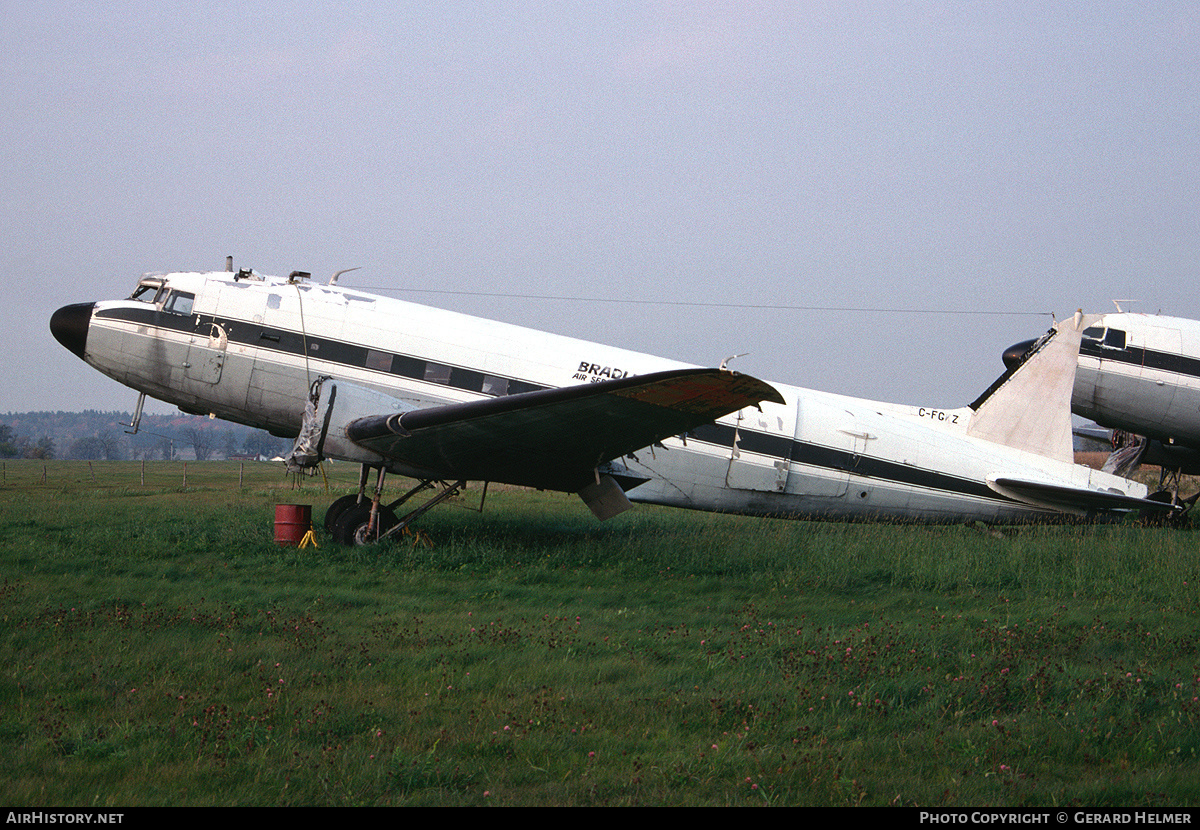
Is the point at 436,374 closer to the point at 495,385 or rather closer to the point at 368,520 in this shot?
the point at 495,385

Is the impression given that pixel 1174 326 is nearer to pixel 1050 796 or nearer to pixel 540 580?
pixel 540 580

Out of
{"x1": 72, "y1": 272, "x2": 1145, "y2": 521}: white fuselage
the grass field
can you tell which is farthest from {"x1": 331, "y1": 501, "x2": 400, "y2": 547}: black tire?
{"x1": 72, "y1": 272, "x2": 1145, "y2": 521}: white fuselage

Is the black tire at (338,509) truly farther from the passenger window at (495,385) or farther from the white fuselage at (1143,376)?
the white fuselage at (1143,376)

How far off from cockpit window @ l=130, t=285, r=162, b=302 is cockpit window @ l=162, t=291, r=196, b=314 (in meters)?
0.40

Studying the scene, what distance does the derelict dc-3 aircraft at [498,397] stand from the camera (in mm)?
12078

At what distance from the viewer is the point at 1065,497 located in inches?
537

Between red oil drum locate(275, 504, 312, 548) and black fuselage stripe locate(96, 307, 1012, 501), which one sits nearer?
red oil drum locate(275, 504, 312, 548)

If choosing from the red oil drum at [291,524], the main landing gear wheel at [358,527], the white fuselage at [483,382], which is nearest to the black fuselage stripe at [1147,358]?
the white fuselage at [483,382]

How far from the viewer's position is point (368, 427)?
11.2m

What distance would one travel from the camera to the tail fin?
14.5 metres

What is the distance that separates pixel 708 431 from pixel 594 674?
708 cm

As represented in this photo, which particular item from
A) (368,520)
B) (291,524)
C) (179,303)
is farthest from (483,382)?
(179,303)

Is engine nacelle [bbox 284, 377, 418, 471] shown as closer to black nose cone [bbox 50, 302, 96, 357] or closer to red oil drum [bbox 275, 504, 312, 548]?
red oil drum [bbox 275, 504, 312, 548]
